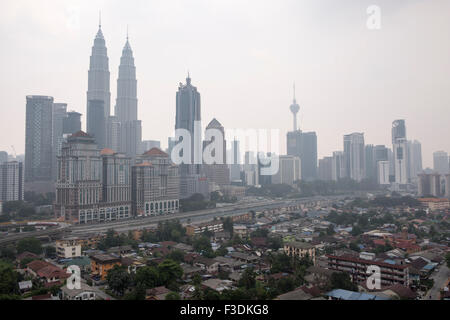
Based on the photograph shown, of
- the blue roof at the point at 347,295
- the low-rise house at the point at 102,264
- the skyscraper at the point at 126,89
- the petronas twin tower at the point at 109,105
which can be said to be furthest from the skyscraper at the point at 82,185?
the skyscraper at the point at 126,89

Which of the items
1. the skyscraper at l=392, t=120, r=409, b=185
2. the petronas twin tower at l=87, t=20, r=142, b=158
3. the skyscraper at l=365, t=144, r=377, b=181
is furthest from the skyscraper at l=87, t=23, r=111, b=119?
the skyscraper at l=392, t=120, r=409, b=185

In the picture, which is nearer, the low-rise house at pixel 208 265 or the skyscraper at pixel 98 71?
the low-rise house at pixel 208 265

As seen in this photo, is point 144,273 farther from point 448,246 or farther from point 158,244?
point 448,246

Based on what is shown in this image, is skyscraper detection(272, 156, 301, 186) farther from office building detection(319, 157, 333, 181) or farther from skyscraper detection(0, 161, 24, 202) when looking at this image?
skyscraper detection(0, 161, 24, 202)

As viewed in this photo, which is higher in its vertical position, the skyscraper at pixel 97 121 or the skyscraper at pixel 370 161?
the skyscraper at pixel 97 121

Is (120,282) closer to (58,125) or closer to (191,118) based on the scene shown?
(191,118)

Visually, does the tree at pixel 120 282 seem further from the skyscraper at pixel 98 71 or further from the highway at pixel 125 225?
the skyscraper at pixel 98 71
